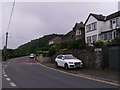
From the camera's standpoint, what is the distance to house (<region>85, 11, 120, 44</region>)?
125 ft

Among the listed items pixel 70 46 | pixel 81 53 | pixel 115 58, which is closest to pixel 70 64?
pixel 81 53

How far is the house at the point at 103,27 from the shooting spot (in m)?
38.0

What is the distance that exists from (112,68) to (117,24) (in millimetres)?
23169

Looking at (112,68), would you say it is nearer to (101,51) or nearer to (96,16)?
(101,51)

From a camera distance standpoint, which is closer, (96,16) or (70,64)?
(70,64)

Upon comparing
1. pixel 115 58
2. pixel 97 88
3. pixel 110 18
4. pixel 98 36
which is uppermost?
pixel 110 18

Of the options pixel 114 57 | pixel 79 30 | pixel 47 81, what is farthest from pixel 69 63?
pixel 79 30

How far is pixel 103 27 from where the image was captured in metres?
42.2

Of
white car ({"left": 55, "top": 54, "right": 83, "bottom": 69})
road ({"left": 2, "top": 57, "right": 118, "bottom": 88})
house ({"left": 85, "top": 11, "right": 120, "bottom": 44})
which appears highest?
house ({"left": 85, "top": 11, "right": 120, "bottom": 44})

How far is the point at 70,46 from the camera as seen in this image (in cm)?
3553

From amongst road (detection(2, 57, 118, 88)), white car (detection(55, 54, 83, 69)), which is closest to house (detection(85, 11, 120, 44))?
white car (detection(55, 54, 83, 69))

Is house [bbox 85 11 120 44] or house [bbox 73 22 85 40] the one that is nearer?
house [bbox 85 11 120 44]

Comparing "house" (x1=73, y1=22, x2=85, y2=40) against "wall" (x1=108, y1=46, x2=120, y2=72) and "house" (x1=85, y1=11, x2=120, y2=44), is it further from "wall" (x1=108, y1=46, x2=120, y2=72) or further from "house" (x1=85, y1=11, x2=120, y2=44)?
"wall" (x1=108, y1=46, x2=120, y2=72)

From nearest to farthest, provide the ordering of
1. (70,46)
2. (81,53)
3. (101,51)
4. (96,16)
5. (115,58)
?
1. (115,58)
2. (101,51)
3. (81,53)
4. (70,46)
5. (96,16)
